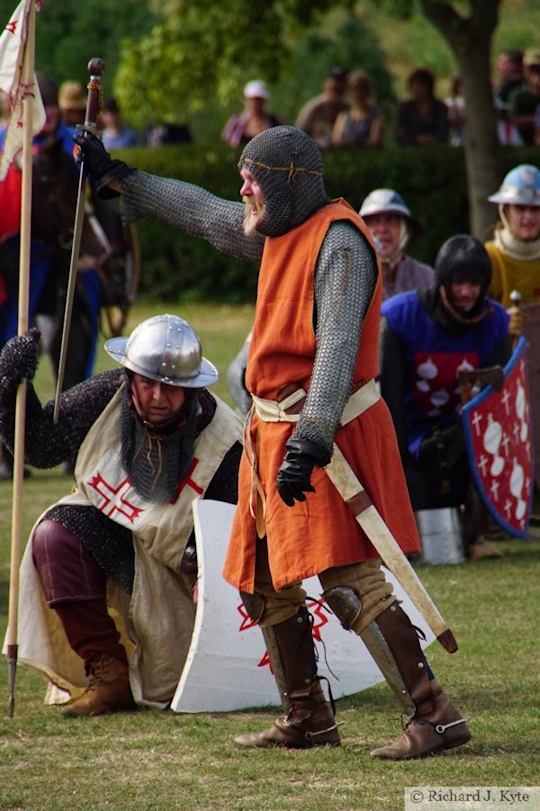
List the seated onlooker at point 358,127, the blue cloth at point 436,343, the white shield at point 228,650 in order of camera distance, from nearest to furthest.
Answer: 1. the white shield at point 228,650
2. the blue cloth at point 436,343
3. the seated onlooker at point 358,127

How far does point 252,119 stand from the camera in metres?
15.7

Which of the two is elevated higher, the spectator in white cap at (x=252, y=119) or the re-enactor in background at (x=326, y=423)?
the spectator in white cap at (x=252, y=119)

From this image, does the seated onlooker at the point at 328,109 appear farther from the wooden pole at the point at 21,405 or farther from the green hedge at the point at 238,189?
the wooden pole at the point at 21,405

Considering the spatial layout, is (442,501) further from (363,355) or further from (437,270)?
(363,355)

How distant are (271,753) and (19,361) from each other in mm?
1407

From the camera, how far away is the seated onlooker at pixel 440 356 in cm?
673

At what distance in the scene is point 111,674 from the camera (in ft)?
16.3

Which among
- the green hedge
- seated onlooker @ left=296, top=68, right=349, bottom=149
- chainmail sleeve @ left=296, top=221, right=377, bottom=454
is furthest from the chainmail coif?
seated onlooker @ left=296, top=68, right=349, bottom=149

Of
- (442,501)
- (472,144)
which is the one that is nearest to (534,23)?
(472,144)

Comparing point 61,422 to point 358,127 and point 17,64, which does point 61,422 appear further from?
point 358,127

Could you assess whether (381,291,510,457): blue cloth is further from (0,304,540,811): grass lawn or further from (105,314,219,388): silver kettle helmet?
(105,314,219,388): silver kettle helmet

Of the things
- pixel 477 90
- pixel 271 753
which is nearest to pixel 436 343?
pixel 271 753

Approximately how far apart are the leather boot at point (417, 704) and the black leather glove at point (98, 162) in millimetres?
1533

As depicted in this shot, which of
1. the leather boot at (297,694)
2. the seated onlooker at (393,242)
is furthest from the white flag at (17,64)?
the seated onlooker at (393,242)
